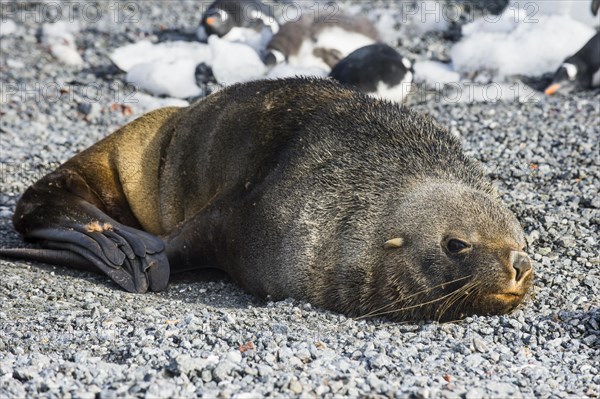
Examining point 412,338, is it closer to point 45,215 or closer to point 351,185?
point 351,185

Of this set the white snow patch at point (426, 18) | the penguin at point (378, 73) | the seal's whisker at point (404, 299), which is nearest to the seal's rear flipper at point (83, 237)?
the seal's whisker at point (404, 299)

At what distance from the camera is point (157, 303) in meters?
5.64

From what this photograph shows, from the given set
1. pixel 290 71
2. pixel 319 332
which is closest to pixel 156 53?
pixel 290 71

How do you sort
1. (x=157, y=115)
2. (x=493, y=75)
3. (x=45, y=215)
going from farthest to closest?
(x=493, y=75)
(x=157, y=115)
(x=45, y=215)

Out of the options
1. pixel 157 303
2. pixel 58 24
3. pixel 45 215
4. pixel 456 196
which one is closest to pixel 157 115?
pixel 45 215

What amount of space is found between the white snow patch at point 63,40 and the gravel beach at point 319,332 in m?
3.65

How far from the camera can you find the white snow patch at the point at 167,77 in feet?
35.1

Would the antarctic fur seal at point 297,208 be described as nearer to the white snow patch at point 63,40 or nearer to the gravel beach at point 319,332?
the gravel beach at point 319,332

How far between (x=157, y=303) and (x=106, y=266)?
60 cm

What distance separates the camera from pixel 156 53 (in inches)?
463

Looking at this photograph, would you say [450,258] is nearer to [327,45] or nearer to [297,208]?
[297,208]

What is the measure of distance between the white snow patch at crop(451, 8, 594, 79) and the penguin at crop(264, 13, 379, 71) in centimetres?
132

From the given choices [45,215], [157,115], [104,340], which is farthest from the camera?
[157,115]

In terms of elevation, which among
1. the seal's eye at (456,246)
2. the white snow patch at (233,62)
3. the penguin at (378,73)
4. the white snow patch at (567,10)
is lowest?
the white snow patch at (233,62)
